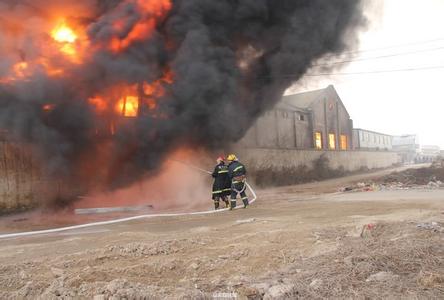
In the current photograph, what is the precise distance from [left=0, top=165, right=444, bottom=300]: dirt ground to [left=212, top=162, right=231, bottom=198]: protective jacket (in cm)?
372

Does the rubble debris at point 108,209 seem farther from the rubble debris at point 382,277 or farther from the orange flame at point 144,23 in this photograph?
the rubble debris at point 382,277

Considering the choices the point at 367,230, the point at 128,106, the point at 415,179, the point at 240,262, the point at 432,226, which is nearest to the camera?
the point at 240,262

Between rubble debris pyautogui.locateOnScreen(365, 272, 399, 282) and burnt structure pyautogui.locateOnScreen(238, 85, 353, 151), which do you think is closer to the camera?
rubble debris pyautogui.locateOnScreen(365, 272, 399, 282)

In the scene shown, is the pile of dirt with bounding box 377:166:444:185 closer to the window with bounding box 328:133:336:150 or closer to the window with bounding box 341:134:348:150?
the window with bounding box 328:133:336:150

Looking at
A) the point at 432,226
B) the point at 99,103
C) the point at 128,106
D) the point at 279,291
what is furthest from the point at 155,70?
the point at 279,291

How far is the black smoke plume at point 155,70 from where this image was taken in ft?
37.7

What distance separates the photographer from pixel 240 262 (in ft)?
16.9

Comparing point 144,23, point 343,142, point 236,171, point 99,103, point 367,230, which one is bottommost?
point 367,230

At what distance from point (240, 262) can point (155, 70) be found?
993 centimetres

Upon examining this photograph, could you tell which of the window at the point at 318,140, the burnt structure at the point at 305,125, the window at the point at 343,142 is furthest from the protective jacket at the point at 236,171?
the window at the point at 343,142

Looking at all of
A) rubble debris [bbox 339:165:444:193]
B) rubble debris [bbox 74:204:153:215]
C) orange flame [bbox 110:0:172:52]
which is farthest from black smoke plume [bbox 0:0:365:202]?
rubble debris [bbox 339:165:444:193]

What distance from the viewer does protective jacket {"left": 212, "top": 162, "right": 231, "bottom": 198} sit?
468 inches

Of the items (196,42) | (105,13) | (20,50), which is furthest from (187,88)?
(20,50)

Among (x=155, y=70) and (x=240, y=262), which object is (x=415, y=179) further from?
(x=240, y=262)
